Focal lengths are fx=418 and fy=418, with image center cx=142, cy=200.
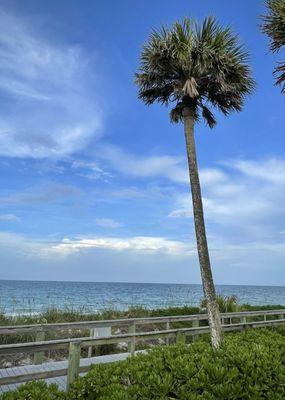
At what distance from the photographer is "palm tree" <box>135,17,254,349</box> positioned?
868cm

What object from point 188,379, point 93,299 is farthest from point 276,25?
point 93,299

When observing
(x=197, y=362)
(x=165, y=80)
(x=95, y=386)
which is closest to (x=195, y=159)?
(x=165, y=80)

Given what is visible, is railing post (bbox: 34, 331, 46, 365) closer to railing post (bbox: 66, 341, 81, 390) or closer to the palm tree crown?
railing post (bbox: 66, 341, 81, 390)

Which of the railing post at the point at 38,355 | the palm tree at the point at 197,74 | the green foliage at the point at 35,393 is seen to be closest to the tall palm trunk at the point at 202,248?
the palm tree at the point at 197,74

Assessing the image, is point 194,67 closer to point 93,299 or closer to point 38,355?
point 38,355

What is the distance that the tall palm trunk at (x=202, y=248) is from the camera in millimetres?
8182

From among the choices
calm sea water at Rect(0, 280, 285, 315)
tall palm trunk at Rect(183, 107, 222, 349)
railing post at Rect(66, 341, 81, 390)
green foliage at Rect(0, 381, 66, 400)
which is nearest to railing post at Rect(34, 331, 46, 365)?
railing post at Rect(66, 341, 81, 390)

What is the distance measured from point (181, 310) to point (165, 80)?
991cm

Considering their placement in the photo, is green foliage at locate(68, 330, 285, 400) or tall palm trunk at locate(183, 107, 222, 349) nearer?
green foliage at locate(68, 330, 285, 400)

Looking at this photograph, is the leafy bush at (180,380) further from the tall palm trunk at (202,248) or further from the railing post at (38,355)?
the railing post at (38,355)

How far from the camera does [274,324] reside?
12641mm

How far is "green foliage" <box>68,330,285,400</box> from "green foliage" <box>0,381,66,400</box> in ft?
0.78

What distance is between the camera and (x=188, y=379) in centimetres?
517

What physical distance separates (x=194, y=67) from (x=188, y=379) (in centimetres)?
641
